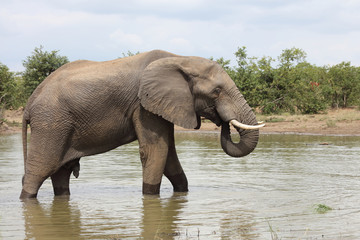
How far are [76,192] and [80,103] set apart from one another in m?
1.81

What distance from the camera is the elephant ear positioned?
7649mm

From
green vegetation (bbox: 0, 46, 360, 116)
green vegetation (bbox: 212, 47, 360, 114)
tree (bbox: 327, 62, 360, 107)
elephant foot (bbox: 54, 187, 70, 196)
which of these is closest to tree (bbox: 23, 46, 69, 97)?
green vegetation (bbox: 0, 46, 360, 116)

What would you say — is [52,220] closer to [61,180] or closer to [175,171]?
[61,180]

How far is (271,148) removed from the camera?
16625mm

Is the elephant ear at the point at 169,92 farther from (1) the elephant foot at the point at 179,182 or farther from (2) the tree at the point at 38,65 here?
(2) the tree at the point at 38,65

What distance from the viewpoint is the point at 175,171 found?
8.59 meters

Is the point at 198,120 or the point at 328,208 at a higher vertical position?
the point at 198,120

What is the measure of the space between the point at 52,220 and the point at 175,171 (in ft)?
7.61

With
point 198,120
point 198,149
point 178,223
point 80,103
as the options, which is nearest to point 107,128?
point 80,103

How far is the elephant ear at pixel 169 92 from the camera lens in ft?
25.1

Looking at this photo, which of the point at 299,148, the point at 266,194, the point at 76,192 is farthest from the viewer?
the point at 299,148

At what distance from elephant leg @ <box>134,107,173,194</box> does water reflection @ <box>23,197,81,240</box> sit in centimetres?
108

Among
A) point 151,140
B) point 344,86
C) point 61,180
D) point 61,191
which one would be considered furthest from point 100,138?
point 344,86

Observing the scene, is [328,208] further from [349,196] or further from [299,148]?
[299,148]
